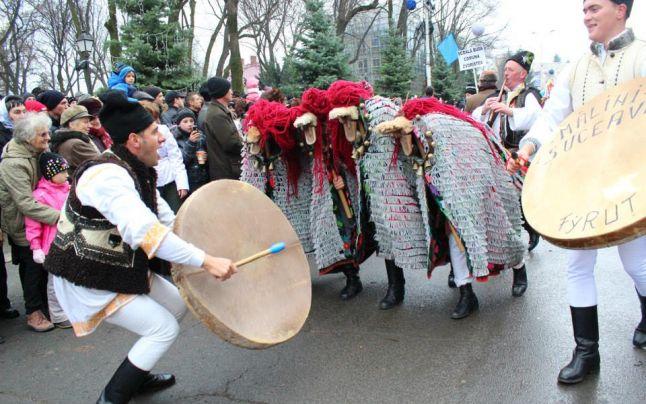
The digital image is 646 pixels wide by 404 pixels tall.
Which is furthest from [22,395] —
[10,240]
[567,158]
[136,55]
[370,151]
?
[136,55]

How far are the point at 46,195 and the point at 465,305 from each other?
3561 millimetres

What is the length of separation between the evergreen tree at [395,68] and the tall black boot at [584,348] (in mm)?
15286

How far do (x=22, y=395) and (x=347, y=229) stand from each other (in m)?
2.61

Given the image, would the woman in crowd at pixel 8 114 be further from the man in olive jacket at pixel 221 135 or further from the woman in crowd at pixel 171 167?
the man in olive jacket at pixel 221 135

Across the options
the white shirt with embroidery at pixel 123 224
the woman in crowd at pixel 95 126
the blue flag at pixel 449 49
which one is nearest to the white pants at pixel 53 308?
the woman in crowd at pixel 95 126

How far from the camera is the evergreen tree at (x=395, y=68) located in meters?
17.8

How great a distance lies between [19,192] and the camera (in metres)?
4.42

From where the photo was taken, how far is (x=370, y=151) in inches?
162

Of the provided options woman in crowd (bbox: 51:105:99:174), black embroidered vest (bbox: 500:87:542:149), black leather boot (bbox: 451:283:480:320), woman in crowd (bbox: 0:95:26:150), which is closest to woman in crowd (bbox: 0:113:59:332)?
woman in crowd (bbox: 51:105:99:174)

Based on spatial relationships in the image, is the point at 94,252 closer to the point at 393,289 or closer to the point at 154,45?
the point at 393,289

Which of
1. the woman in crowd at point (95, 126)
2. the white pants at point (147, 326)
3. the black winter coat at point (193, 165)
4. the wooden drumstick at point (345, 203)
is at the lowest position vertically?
the white pants at point (147, 326)

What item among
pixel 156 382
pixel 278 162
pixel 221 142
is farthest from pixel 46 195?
pixel 156 382

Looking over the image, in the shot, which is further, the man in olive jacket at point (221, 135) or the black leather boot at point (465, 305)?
the man in olive jacket at point (221, 135)

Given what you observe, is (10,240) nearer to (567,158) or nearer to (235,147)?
(235,147)
